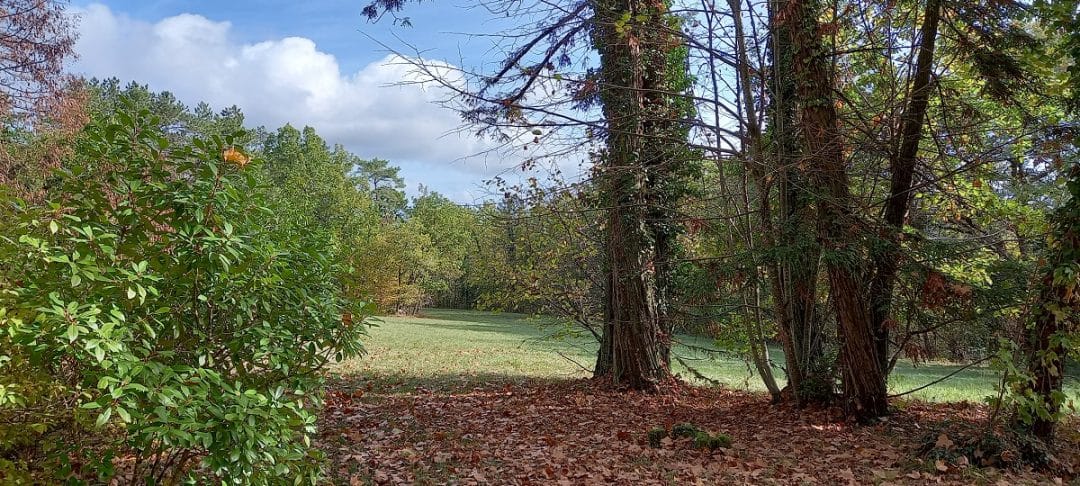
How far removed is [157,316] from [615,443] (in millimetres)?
4143

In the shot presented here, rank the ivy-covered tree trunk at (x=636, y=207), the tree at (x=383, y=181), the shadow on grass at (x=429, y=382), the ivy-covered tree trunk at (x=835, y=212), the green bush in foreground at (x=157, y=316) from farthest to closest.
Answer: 1. the tree at (x=383, y=181)
2. the shadow on grass at (x=429, y=382)
3. the ivy-covered tree trunk at (x=636, y=207)
4. the ivy-covered tree trunk at (x=835, y=212)
5. the green bush in foreground at (x=157, y=316)

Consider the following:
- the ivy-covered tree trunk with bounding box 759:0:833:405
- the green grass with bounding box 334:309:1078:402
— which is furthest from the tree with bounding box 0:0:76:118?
the ivy-covered tree trunk with bounding box 759:0:833:405

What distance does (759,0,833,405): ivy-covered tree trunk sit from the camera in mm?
6666

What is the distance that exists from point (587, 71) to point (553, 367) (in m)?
7.40

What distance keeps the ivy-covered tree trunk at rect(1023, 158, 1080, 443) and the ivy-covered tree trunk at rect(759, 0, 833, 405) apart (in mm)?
1963

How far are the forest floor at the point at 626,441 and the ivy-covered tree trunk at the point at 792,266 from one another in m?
0.41

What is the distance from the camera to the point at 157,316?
304 centimetres

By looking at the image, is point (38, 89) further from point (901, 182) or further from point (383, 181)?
point (383, 181)

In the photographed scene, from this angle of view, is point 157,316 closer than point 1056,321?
Yes

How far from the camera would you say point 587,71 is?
29.4 ft

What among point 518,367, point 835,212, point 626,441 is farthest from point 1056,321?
point 518,367

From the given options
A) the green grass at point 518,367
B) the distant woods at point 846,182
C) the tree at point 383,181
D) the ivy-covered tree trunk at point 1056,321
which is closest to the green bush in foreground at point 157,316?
the distant woods at point 846,182

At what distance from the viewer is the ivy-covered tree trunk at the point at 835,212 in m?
6.23

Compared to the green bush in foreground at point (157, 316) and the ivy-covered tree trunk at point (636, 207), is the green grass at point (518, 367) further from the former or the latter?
the green bush in foreground at point (157, 316)
